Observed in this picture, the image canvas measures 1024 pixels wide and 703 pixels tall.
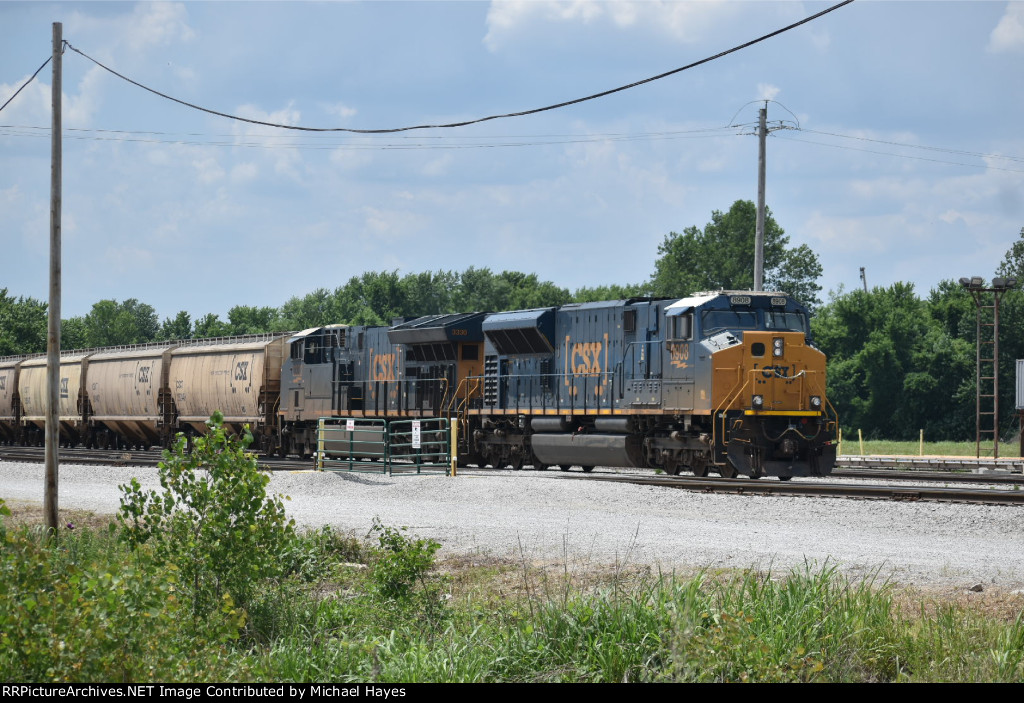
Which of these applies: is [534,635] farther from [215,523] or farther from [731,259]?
[731,259]

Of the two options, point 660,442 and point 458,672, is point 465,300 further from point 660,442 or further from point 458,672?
point 458,672

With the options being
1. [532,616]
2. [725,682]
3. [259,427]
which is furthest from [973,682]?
[259,427]

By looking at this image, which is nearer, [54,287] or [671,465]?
[54,287]

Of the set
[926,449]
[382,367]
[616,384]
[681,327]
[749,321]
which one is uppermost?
→ [749,321]

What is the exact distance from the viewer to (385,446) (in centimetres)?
2570

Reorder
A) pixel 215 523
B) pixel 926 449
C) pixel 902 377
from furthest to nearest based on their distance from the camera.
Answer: pixel 902 377, pixel 926 449, pixel 215 523

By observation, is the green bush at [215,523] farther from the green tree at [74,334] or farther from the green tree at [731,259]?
the green tree at [74,334]

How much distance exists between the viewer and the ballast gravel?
11.2m

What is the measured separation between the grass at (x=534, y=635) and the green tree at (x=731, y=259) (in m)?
74.9

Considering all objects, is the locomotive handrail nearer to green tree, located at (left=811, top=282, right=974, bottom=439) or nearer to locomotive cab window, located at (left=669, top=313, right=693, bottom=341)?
locomotive cab window, located at (left=669, top=313, right=693, bottom=341)

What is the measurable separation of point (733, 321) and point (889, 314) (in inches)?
2112

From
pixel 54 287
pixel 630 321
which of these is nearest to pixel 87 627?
pixel 54 287

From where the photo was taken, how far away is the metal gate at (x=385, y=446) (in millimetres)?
25453

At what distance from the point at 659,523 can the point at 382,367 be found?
1689cm
